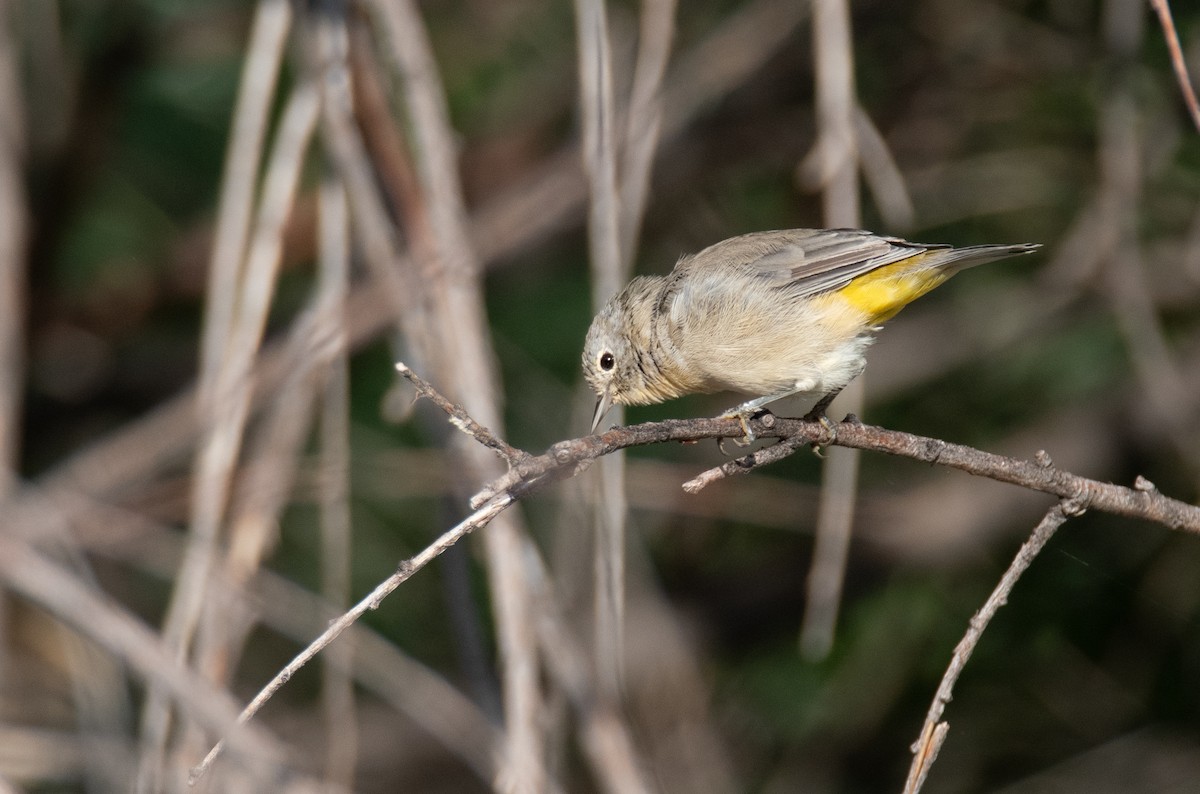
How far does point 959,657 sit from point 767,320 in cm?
159

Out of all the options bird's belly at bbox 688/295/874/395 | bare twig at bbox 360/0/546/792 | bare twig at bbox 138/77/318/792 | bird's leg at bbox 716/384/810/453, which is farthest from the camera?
bird's belly at bbox 688/295/874/395

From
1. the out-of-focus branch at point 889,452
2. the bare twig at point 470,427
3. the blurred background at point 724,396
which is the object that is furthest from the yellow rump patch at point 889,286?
the bare twig at point 470,427

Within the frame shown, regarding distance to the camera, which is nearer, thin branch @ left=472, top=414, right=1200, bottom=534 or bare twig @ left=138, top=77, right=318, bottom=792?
thin branch @ left=472, top=414, right=1200, bottom=534

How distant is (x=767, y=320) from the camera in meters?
3.57

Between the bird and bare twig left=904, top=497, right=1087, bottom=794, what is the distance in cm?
114

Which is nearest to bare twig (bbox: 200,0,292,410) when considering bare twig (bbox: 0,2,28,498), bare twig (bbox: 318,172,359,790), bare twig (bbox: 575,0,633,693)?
bare twig (bbox: 318,172,359,790)

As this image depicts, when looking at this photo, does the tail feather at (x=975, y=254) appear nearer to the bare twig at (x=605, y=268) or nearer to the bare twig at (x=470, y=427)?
the bare twig at (x=605, y=268)

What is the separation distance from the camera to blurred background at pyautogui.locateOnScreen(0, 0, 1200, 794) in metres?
4.78

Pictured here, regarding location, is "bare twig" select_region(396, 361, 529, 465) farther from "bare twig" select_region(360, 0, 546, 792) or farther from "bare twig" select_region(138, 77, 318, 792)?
"bare twig" select_region(138, 77, 318, 792)

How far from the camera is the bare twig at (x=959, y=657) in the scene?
2023mm

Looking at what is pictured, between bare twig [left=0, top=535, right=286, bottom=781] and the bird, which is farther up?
the bird

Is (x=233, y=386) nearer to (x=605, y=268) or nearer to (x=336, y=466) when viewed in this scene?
(x=336, y=466)

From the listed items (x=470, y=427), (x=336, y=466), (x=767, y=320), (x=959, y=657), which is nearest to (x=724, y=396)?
(x=767, y=320)

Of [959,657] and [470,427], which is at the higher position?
[470,427]
